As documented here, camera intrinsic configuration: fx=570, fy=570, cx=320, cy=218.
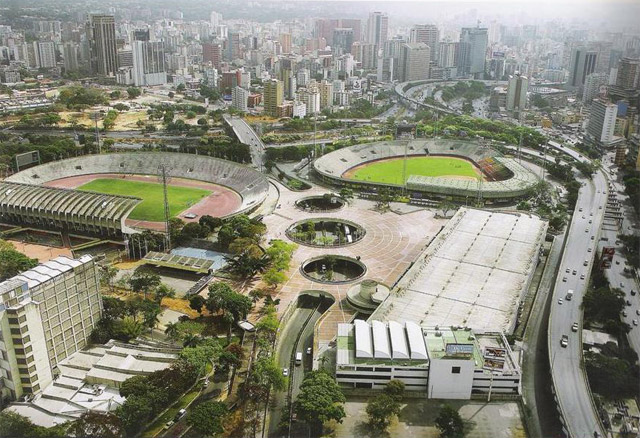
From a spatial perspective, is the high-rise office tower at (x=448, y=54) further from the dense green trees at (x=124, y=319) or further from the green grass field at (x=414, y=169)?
the dense green trees at (x=124, y=319)

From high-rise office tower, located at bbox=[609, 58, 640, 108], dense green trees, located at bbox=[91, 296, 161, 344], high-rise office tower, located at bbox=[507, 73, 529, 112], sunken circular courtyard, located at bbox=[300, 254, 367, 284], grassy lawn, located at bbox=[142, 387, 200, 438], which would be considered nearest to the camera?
grassy lawn, located at bbox=[142, 387, 200, 438]

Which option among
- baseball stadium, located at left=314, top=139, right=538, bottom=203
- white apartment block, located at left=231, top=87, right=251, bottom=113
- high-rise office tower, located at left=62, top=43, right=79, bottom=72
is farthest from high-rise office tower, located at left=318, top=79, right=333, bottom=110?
high-rise office tower, located at left=62, top=43, right=79, bottom=72

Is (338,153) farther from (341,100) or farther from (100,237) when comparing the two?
(341,100)

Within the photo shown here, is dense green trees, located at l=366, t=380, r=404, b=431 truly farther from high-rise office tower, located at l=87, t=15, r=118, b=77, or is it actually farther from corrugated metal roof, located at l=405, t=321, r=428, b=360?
high-rise office tower, located at l=87, t=15, r=118, b=77

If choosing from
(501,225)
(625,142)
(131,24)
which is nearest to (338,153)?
(501,225)

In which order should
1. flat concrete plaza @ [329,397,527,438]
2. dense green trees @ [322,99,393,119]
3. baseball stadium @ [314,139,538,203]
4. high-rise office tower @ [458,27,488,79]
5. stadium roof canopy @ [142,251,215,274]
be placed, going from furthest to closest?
high-rise office tower @ [458,27,488,79] → dense green trees @ [322,99,393,119] → baseball stadium @ [314,139,538,203] → stadium roof canopy @ [142,251,215,274] → flat concrete plaza @ [329,397,527,438]

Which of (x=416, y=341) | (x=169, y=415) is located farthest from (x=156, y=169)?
(x=416, y=341)

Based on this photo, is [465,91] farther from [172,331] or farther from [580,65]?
[172,331]

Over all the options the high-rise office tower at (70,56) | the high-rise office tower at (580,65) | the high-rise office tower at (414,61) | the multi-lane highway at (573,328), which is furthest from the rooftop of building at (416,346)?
the high-rise office tower at (414,61)
